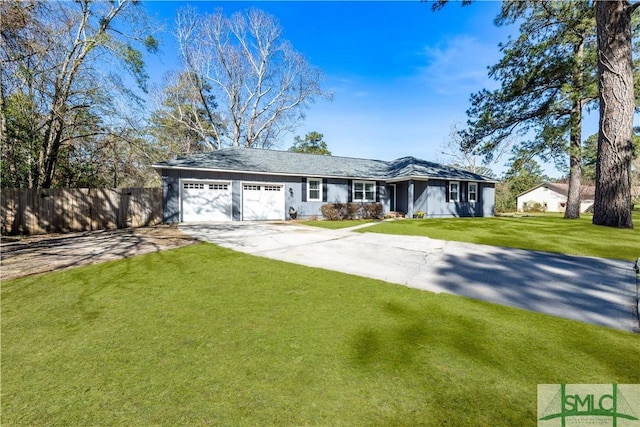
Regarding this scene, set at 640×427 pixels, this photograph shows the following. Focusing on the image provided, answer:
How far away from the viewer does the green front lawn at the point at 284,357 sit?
6.02ft

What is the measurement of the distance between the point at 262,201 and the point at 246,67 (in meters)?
16.1

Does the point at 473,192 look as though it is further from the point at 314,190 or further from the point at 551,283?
the point at 551,283

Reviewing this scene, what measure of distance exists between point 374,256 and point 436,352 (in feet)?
13.1

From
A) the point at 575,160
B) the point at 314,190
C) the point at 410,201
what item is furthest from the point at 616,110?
the point at 314,190

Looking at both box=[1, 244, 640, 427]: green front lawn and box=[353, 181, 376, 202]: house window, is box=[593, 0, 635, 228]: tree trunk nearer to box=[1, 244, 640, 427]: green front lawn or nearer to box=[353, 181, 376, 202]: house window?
box=[1, 244, 640, 427]: green front lawn

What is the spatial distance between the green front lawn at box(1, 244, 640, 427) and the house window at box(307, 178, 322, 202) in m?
12.9

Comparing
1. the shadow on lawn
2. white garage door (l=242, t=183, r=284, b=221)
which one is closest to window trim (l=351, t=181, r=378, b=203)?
white garage door (l=242, t=183, r=284, b=221)

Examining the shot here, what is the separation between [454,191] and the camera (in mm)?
18234

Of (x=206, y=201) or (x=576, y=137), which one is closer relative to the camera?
(x=206, y=201)

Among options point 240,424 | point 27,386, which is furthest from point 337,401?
point 27,386

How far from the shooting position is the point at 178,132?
28984mm

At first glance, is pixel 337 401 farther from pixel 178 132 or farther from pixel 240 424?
pixel 178 132

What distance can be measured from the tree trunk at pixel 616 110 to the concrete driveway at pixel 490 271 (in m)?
6.18

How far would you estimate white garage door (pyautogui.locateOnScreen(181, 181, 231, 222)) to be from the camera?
14.2 metres
